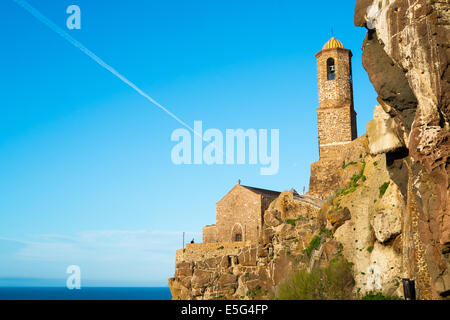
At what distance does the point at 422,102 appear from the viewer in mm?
15758

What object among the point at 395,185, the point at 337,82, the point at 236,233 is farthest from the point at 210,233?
the point at 395,185

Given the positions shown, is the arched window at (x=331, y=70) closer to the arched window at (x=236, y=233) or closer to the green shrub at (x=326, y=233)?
the arched window at (x=236, y=233)

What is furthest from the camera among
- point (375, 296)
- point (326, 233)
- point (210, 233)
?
point (210, 233)

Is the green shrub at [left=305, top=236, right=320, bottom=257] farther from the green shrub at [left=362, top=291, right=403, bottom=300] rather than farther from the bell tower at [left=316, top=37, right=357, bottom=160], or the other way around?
the bell tower at [left=316, top=37, right=357, bottom=160]

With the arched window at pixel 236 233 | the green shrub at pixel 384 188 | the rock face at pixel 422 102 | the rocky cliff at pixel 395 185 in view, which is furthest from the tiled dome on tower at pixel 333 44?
the rock face at pixel 422 102

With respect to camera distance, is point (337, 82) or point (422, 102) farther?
point (337, 82)

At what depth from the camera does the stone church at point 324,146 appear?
144 feet

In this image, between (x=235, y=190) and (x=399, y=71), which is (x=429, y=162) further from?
(x=235, y=190)

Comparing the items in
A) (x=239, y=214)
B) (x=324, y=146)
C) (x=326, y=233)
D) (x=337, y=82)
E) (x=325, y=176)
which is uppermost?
(x=337, y=82)

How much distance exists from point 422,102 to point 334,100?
31.5 metres

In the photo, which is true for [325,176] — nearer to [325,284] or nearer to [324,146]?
[324,146]

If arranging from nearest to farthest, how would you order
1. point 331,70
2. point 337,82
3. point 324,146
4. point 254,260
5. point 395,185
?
point 395,185 < point 254,260 < point 324,146 < point 337,82 < point 331,70
